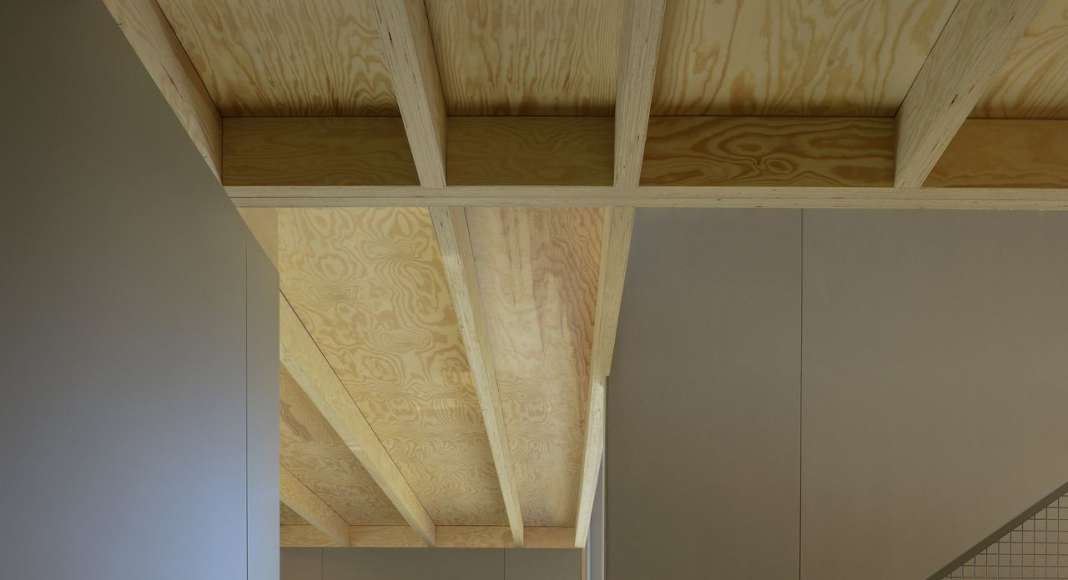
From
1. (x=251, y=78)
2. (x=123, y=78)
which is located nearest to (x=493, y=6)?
(x=251, y=78)

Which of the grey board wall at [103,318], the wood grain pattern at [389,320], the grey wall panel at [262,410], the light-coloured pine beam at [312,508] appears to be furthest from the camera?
the light-coloured pine beam at [312,508]

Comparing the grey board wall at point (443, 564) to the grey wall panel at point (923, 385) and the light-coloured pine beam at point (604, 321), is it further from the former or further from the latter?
the grey wall panel at point (923, 385)

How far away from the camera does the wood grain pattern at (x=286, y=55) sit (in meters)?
2.15

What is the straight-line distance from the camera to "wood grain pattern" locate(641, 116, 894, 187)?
251 cm

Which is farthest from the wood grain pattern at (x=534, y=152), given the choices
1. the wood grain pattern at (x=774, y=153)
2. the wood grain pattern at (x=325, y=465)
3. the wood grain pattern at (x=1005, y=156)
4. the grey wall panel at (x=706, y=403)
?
the wood grain pattern at (x=325, y=465)

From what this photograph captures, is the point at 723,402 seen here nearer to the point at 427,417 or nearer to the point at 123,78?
the point at 427,417

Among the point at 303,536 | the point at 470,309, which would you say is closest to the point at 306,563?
the point at 303,536

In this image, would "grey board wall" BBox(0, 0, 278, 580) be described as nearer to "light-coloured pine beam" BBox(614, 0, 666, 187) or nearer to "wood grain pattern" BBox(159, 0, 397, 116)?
"wood grain pattern" BBox(159, 0, 397, 116)

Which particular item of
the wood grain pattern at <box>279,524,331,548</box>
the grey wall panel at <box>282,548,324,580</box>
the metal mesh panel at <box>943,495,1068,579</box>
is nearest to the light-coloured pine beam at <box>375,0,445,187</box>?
the metal mesh panel at <box>943,495,1068,579</box>

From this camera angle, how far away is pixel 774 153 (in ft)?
8.25

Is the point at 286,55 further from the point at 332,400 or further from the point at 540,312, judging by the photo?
the point at 332,400

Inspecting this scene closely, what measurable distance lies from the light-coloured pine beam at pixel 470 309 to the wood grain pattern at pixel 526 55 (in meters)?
0.44

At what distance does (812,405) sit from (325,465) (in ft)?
10.4

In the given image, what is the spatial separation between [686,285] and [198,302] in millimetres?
3036
